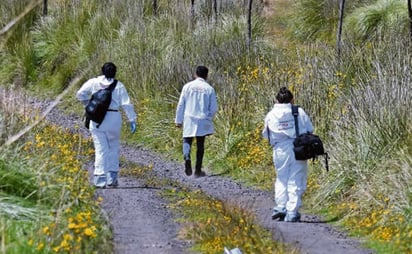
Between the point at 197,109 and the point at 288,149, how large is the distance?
342 centimetres

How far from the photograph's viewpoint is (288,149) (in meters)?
11.0

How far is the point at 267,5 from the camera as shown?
90.3ft

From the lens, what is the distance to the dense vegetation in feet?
35.7

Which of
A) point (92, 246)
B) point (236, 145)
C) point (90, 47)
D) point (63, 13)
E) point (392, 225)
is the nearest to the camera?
point (92, 246)

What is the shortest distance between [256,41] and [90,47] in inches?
167

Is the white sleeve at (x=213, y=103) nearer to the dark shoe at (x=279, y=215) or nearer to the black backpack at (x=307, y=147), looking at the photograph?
the dark shoe at (x=279, y=215)

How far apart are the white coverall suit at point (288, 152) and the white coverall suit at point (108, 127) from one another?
7.28 ft

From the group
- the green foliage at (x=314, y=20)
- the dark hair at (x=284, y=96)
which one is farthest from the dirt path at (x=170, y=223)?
the green foliage at (x=314, y=20)

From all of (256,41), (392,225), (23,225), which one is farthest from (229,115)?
(23,225)

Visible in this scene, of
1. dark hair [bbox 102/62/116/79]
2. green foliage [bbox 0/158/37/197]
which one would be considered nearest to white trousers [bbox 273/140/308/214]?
dark hair [bbox 102/62/116/79]

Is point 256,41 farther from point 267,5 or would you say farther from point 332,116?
point 267,5

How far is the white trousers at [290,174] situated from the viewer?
1095 centimetres

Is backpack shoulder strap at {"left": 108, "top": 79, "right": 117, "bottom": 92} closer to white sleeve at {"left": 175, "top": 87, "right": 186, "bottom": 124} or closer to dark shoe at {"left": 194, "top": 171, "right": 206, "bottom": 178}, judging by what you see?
white sleeve at {"left": 175, "top": 87, "right": 186, "bottom": 124}

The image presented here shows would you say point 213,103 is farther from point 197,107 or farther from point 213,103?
point 197,107
